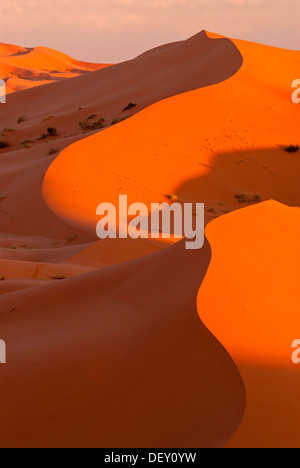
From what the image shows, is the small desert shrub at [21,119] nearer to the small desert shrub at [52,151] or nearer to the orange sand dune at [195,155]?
the small desert shrub at [52,151]

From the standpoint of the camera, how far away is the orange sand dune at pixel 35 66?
68650 mm

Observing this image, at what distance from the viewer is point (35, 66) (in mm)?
84625

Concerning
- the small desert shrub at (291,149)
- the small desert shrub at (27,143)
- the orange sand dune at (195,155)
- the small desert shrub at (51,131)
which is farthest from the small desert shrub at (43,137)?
the small desert shrub at (291,149)

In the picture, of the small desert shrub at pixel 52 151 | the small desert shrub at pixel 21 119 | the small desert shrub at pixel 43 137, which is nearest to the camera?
the small desert shrub at pixel 52 151

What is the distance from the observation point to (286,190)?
61.6 ft

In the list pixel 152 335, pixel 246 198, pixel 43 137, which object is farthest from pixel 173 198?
pixel 152 335

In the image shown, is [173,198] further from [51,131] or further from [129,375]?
[129,375]
